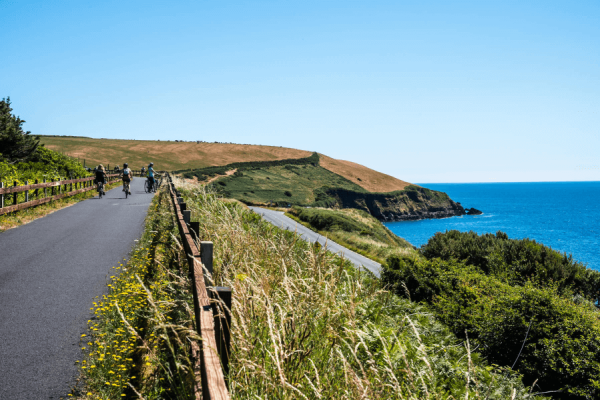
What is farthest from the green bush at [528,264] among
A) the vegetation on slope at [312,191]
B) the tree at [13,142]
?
the vegetation on slope at [312,191]

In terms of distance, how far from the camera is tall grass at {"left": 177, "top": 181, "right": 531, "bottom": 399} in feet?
7.44

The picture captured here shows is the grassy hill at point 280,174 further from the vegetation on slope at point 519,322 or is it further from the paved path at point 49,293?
the vegetation on slope at point 519,322

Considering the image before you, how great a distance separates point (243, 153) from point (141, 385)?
371 feet

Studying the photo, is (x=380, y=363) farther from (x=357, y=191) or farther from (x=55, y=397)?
(x=357, y=191)

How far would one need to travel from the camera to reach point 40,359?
3.92 m

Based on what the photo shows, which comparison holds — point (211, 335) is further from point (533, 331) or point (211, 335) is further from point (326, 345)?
point (533, 331)

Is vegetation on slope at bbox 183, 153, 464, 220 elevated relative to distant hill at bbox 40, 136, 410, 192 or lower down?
lower down

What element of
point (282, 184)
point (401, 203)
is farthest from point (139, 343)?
point (401, 203)

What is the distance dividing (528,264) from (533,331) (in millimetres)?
8199

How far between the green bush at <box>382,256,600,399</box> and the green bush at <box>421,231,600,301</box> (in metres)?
4.69

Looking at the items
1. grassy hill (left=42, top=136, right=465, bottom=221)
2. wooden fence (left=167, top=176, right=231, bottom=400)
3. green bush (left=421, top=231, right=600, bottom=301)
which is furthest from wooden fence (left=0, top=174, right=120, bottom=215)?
grassy hill (left=42, top=136, right=465, bottom=221)

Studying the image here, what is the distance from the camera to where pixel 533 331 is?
5.96 m

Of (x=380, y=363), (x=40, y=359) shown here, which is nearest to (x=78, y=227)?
(x=40, y=359)

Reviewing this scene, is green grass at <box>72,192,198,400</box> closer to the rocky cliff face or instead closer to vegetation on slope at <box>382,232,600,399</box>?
vegetation on slope at <box>382,232,600,399</box>
